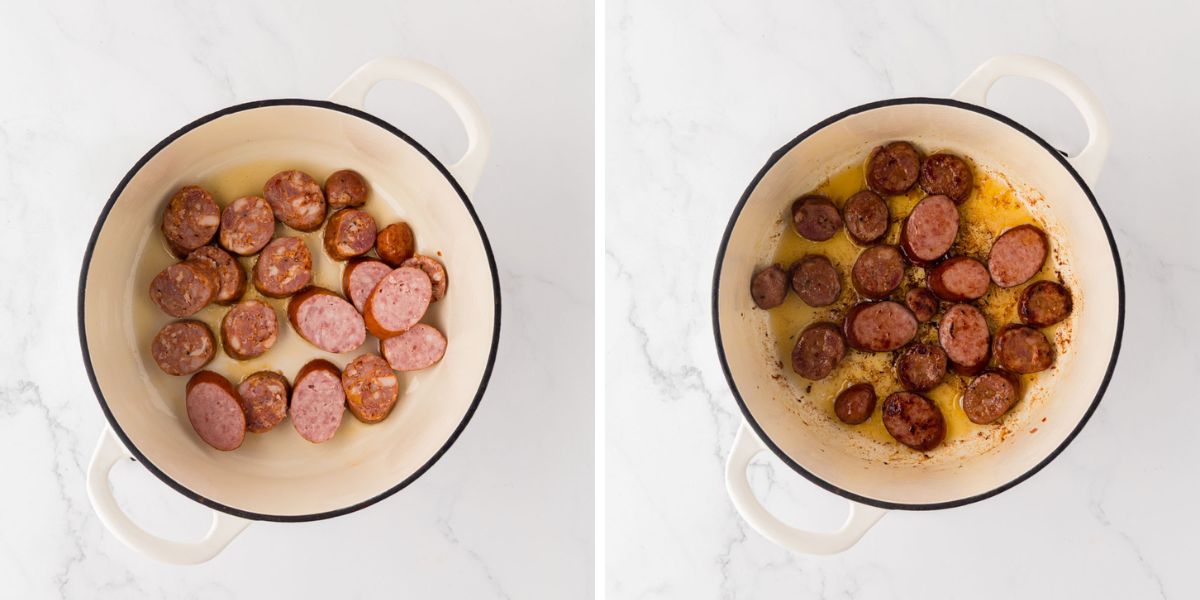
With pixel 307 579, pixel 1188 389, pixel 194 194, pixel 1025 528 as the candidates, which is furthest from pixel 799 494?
pixel 194 194

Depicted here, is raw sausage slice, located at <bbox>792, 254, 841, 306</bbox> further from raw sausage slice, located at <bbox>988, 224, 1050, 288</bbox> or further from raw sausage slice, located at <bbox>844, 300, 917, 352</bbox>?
raw sausage slice, located at <bbox>988, 224, 1050, 288</bbox>

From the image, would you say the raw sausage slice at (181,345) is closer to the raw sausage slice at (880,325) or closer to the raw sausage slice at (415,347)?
the raw sausage slice at (415,347)

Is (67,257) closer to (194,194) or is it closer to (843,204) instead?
(194,194)

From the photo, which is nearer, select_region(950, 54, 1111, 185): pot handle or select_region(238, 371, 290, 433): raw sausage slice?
select_region(950, 54, 1111, 185): pot handle

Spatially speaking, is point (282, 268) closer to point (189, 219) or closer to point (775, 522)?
point (189, 219)

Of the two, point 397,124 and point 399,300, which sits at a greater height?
point 397,124

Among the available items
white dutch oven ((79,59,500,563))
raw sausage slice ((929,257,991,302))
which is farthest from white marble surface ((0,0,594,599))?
raw sausage slice ((929,257,991,302))

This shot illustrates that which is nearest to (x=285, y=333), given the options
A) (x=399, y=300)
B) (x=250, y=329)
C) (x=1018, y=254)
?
(x=250, y=329)
